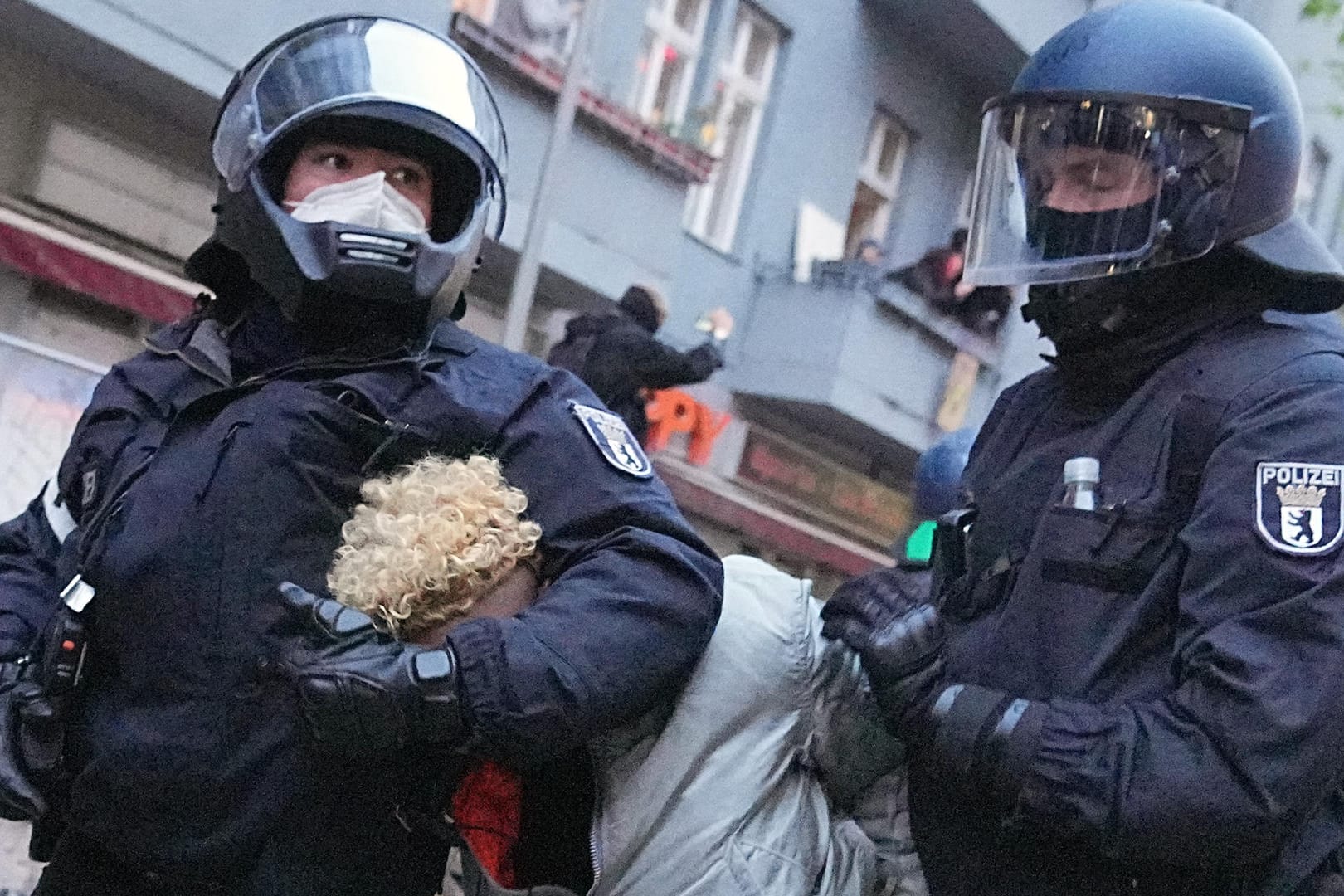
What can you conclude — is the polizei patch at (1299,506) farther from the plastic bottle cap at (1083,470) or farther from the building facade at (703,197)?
the building facade at (703,197)

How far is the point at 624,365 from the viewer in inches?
229

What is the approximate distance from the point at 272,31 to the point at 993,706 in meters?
6.22

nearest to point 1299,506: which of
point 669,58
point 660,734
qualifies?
point 660,734

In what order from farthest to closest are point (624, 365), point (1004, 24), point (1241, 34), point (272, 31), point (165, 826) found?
point (1004, 24)
point (272, 31)
point (624, 365)
point (1241, 34)
point (165, 826)

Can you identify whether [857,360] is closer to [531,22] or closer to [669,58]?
[669,58]

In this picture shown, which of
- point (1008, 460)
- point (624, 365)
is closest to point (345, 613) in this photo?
point (1008, 460)

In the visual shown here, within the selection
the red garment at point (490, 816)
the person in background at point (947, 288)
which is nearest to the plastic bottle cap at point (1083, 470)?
the red garment at point (490, 816)

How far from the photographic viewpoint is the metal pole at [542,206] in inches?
232

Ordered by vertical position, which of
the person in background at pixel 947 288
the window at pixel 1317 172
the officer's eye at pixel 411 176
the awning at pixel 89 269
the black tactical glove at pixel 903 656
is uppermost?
the window at pixel 1317 172

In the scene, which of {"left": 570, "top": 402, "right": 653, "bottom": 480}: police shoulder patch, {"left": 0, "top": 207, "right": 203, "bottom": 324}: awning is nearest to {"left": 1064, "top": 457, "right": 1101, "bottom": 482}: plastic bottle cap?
{"left": 570, "top": 402, "right": 653, "bottom": 480}: police shoulder patch

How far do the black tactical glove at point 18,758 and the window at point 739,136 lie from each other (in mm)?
9178

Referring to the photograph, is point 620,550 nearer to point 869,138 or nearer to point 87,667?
point 87,667

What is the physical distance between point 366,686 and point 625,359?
4325 mm

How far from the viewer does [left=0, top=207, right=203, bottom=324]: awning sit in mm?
6594
